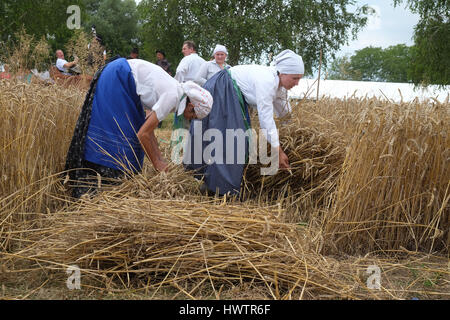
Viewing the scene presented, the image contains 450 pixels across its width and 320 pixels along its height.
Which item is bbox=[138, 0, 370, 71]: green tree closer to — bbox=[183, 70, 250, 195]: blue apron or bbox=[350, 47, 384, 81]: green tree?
bbox=[183, 70, 250, 195]: blue apron

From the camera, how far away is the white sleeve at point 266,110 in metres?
3.20

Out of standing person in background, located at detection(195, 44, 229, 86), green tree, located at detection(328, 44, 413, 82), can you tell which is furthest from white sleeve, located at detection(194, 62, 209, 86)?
green tree, located at detection(328, 44, 413, 82)

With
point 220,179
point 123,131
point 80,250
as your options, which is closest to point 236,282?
point 80,250

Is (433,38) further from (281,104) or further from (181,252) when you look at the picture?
(181,252)

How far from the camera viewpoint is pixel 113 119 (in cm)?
303

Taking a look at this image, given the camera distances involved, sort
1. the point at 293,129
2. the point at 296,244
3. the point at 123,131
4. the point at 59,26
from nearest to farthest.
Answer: the point at 296,244 < the point at 123,131 < the point at 293,129 < the point at 59,26

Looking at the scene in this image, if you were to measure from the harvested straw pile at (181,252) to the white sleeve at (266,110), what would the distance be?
3.56 ft

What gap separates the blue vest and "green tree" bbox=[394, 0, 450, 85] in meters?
14.6

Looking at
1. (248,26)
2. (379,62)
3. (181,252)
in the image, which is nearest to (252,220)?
(181,252)

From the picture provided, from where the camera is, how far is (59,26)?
14.7 meters

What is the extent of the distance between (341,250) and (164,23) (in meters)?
14.6

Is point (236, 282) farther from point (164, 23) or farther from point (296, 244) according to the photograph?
point (164, 23)

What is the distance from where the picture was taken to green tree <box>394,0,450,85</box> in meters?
15.6

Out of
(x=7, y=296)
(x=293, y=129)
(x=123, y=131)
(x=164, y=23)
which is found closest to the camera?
(x=7, y=296)
